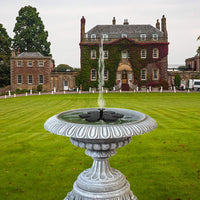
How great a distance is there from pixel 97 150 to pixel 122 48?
4083cm

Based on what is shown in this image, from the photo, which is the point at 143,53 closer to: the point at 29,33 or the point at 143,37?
the point at 143,37

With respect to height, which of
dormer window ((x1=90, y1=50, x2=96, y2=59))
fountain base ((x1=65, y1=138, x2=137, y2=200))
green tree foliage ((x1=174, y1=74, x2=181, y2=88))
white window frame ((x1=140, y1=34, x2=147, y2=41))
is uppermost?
white window frame ((x1=140, y1=34, x2=147, y2=41))

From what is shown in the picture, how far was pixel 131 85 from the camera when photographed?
42.7 m

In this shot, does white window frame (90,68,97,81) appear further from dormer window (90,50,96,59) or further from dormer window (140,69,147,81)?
dormer window (140,69,147,81)

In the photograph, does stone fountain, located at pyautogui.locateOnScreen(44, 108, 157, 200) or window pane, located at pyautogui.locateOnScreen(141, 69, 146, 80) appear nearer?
stone fountain, located at pyautogui.locateOnScreen(44, 108, 157, 200)

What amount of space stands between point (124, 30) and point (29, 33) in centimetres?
2444

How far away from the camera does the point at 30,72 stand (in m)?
43.5

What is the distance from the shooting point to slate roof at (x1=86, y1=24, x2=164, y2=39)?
44156mm

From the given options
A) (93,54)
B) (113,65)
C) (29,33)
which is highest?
(29,33)

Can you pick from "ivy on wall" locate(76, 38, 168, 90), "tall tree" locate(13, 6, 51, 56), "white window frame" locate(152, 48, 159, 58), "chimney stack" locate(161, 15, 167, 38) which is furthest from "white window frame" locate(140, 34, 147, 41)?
"tall tree" locate(13, 6, 51, 56)

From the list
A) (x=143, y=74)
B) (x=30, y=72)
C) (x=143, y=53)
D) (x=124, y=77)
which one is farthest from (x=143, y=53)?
(x=30, y=72)

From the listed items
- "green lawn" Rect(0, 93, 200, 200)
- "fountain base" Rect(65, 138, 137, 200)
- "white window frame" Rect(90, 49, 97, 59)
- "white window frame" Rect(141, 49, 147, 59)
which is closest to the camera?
"fountain base" Rect(65, 138, 137, 200)

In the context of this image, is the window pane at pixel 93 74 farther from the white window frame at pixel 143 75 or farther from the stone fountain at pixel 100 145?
the stone fountain at pixel 100 145

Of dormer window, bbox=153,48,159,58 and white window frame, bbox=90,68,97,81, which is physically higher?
dormer window, bbox=153,48,159,58
